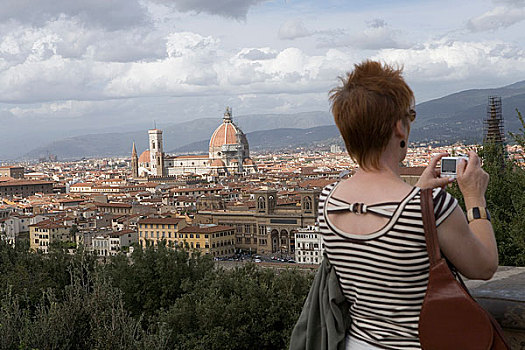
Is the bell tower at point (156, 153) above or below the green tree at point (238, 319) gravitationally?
above

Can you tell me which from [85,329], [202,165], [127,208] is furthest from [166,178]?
[85,329]

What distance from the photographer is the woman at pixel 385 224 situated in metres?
1.32

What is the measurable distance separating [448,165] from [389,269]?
31 centimetres

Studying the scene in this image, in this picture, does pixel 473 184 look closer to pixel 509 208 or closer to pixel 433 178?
pixel 433 178

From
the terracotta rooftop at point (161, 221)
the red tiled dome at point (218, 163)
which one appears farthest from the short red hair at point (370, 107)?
the red tiled dome at point (218, 163)

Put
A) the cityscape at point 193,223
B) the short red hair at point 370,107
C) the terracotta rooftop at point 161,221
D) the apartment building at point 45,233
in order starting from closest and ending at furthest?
the short red hair at point 370,107
the cityscape at point 193,223
the apartment building at point 45,233
the terracotta rooftop at point 161,221

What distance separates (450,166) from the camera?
1516 millimetres

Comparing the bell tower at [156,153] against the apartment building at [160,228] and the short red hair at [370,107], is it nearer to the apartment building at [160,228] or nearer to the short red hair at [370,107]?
the apartment building at [160,228]

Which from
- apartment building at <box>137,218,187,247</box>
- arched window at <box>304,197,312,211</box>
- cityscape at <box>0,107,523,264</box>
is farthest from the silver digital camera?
arched window at <box>304,197,312,211</box>

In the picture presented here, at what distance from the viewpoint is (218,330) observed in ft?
30.9

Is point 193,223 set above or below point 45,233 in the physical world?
below

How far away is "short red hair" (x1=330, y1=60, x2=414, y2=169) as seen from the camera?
139 cm

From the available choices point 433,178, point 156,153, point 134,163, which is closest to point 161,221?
point 433,178

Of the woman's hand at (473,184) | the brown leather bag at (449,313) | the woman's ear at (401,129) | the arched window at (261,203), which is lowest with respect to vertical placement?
the arched window at (261,203)
